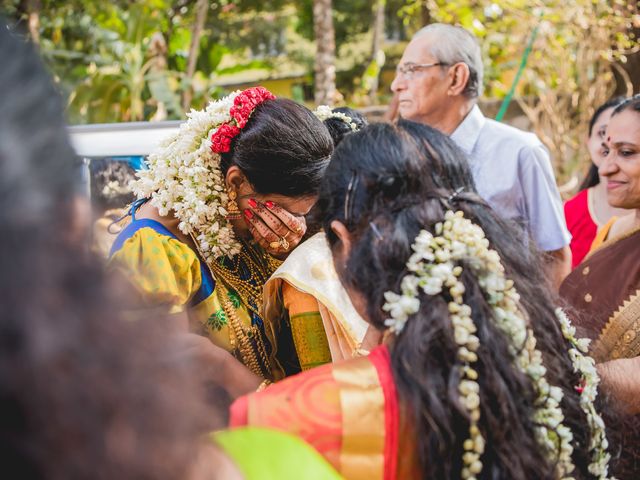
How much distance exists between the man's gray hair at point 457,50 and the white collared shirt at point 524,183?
35cm

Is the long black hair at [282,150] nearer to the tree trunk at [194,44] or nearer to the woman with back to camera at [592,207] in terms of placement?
the woman with back to camera at [592,207]

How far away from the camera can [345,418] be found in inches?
47.3

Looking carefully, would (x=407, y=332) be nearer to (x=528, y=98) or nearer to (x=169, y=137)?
(x=169, y=137)

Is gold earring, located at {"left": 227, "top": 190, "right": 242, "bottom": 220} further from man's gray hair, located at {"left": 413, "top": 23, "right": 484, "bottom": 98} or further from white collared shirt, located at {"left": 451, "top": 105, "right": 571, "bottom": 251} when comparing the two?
man's gray hair, located at {"left": 413, "top": 23, "right": 484, "bottom": 98}

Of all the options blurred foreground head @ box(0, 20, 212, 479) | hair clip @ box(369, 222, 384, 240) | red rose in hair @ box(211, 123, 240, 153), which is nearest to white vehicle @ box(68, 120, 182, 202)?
red rose in hair @ box(211, 123, 240, 153)

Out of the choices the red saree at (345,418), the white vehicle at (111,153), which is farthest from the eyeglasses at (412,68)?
the red saree at (345,418)

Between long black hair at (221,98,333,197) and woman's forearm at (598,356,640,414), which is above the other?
long black hair at (221,98,333,197)

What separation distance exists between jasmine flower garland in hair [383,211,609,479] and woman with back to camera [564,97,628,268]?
2656mm

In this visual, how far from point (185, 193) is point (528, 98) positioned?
8.32 m

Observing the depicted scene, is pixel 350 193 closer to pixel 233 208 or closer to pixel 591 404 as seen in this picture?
pixel 591 404

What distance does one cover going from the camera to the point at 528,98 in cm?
942

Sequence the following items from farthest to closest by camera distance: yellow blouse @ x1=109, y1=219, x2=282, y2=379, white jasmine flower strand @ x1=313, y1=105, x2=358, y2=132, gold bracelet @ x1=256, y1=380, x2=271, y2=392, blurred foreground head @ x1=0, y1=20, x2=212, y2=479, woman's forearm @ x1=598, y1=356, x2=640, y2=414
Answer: white jasmine flower strand @ x1=313, y1=105, x2=358, y2=132 → gold bracelet @ x1=256, y1=380, x2=271, y2=392 → yellow blouse @ x1=109, y1=219, x2=282, y2=379 → woman's forearm @ x1=598, y1=356, x2=640, y2=414 → blurred foreground head @ x1=0, y1=20, x2=212, y2=479

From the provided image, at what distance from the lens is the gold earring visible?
7.27 ft

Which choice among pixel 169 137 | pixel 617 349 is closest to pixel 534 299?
pixel 617 349
